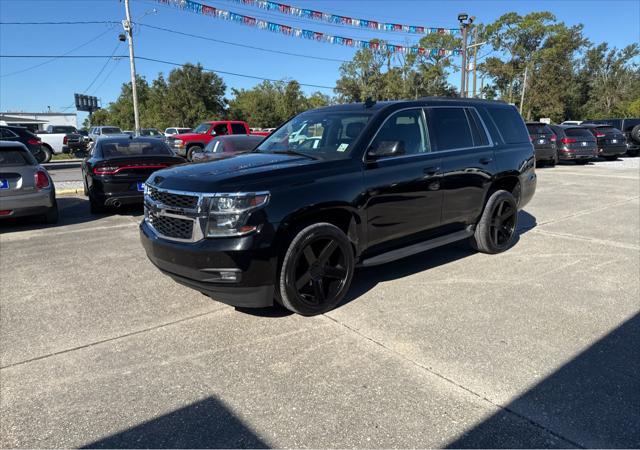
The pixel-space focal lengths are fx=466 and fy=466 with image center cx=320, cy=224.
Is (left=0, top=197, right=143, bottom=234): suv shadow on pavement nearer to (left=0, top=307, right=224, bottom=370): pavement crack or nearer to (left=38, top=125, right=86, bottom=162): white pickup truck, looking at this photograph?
(left=0, top=307, right=224, bottom=370): pavement crack

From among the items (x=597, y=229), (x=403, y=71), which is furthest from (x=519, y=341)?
(x=403, y=71)

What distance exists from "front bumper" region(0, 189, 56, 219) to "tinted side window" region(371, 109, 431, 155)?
19.5 ft

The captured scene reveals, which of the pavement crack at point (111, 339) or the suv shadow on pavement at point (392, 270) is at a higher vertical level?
the suv shadow on pavement at point (392, 270)

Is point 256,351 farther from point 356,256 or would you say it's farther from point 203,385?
point 356,256

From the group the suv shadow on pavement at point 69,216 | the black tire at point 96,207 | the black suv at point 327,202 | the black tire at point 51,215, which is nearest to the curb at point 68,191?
the suv shadow on pavement at point 69,216

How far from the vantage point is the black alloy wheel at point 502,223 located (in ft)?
19.3

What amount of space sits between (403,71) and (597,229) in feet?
216

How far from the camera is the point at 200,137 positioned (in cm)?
2109

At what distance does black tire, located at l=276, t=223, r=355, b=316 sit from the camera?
3773 mm

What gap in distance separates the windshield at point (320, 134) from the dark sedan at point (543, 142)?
48.1 ft

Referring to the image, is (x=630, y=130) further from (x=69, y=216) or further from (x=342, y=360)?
(x=342, y=360)

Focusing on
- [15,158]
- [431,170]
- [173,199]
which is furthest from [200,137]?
[173,199]

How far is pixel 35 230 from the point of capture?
7.66 metres

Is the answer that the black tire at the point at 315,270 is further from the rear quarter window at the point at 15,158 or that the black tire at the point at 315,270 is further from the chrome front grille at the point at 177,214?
the rear quarter window at the point at 15,158
